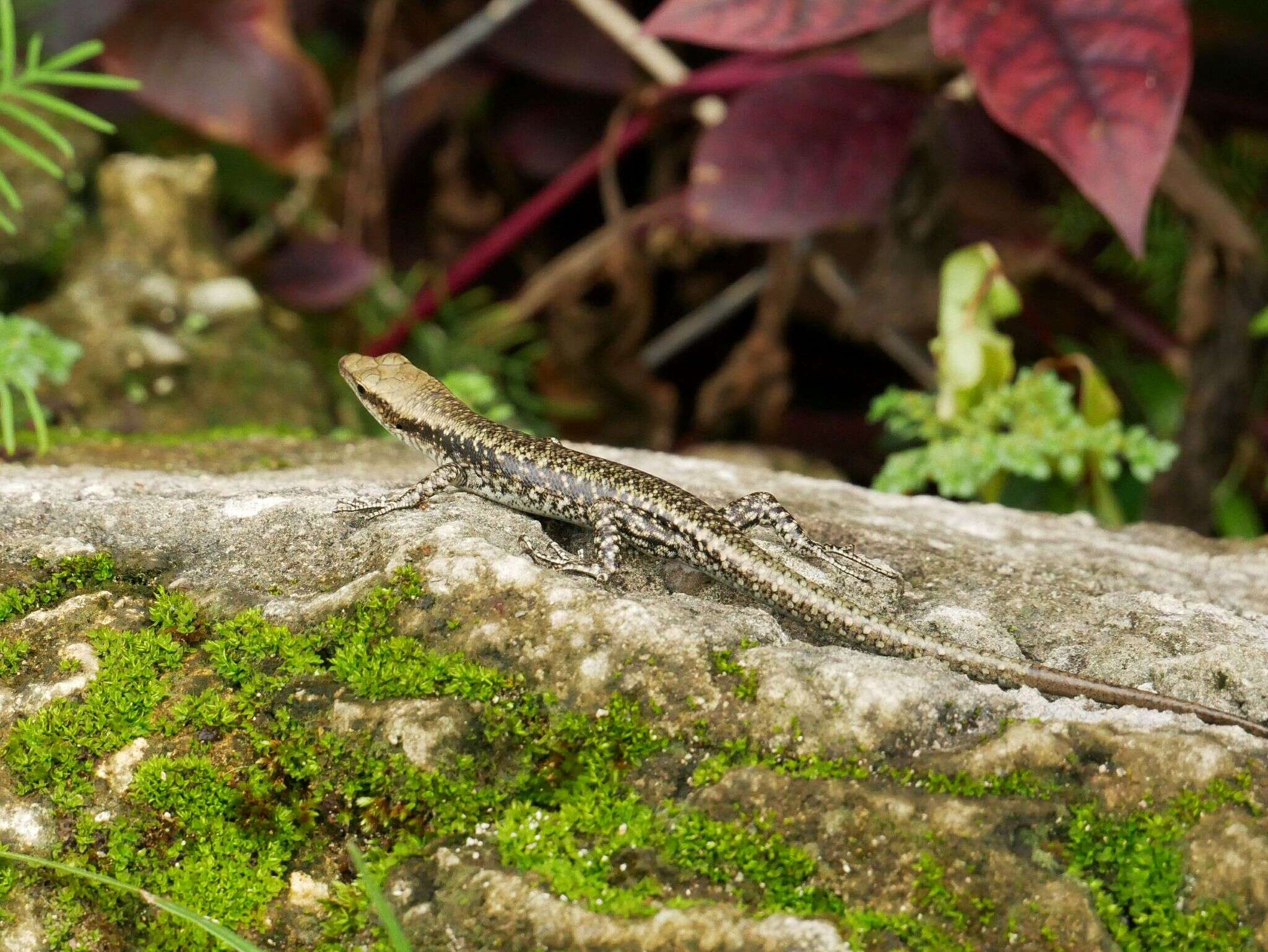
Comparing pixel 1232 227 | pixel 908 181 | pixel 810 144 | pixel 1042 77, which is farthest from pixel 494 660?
pixel 1232 227

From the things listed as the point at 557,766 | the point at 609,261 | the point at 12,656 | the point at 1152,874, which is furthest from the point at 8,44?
the point at 1152,874

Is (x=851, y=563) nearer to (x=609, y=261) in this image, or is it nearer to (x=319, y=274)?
(x=609, y=261)

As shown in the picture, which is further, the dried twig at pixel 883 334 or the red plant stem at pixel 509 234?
the dried twig at pixel 883 334

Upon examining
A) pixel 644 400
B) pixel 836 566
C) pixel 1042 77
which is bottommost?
pixel 644 400

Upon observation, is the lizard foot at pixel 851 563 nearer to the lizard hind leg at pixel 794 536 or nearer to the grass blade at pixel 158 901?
the lizard hind leg at pixel 794 536

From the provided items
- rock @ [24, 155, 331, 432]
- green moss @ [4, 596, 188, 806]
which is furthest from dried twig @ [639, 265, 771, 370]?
green moss @ [4, 596, 188, 806]

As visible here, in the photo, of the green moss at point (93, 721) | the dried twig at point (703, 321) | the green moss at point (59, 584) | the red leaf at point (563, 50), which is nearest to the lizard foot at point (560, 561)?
the green moss at point (93, 721)

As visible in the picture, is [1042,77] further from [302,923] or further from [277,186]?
[277,186]
